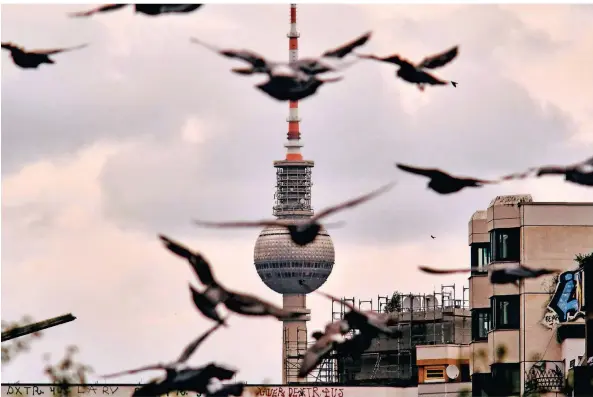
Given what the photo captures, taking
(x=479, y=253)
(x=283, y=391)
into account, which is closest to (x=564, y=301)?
(x=479, y=253)

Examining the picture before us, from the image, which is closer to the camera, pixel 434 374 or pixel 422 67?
pixel 422 67

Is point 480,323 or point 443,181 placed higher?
point 443,181

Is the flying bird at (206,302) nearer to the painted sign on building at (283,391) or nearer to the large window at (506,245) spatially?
the large window at (506,245)

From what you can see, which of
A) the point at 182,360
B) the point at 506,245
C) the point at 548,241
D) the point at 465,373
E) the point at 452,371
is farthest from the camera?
the point at 465,373

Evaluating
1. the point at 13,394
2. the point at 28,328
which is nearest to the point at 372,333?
the point at 28,328

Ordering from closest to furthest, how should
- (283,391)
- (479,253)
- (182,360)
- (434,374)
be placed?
(182,360), (479,253), (434,374), (283,391)

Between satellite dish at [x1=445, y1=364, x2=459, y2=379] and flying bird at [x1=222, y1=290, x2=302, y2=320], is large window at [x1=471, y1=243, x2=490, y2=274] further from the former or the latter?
flying bird at [x1=222, y1=290, x2=302, y2=320]

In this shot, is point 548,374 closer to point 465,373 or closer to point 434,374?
point 465,373
